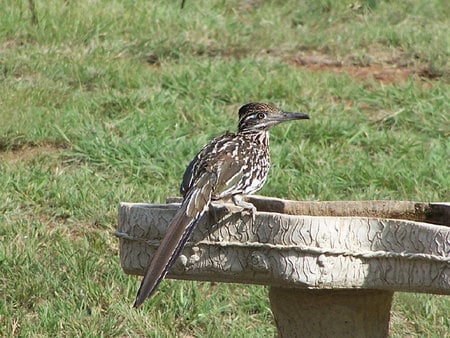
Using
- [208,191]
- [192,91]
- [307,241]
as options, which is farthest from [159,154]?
[307,241]

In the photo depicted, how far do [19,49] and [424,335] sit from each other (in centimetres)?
580

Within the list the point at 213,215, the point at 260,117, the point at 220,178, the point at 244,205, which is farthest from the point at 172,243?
the point at 260,117

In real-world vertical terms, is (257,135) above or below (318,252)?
below

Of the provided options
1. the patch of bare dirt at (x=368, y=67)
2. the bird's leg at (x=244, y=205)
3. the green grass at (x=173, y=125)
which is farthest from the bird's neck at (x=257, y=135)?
the patch of bare dirt at (x=368, y=67)

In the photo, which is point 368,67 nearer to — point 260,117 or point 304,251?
point 260,117

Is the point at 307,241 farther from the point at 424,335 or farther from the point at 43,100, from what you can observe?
the point at 43,100

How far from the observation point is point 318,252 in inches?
195

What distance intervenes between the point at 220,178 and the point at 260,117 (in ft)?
4.41

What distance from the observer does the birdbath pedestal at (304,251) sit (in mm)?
4977

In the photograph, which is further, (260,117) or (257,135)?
(260,117)

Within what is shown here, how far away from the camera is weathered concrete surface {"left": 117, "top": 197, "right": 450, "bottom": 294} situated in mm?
4973

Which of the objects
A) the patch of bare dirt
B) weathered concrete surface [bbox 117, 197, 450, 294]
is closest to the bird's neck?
weathered concrete surface [bbox 117, 197, 450, 294]

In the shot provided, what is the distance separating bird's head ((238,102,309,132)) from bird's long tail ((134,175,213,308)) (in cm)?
174

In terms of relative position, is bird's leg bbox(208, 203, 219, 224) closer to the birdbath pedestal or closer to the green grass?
the birdbath pedestal
